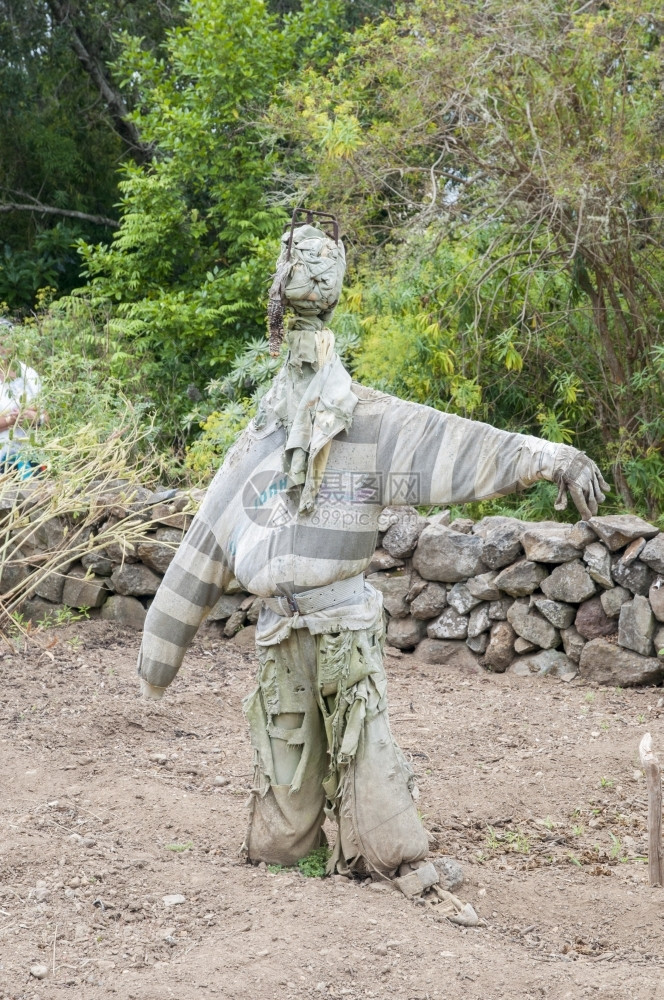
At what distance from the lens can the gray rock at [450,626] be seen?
228 inches

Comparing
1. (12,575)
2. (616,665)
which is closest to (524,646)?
(616,665)

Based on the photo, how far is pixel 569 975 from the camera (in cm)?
276

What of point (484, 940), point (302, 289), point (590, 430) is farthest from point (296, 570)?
point (590, 430)

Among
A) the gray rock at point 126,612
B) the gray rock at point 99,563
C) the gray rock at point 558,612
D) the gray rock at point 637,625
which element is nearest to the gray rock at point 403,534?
the gray rock at point 558,612

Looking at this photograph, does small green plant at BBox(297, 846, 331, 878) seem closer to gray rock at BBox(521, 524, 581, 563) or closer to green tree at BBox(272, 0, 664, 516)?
gray rock at BBox(521, 524, 581, 563)

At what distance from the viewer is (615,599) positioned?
5.32m

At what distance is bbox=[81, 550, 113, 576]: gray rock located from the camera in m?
6.47

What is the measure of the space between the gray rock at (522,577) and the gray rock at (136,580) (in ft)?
6.54

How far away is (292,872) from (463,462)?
1287 mm

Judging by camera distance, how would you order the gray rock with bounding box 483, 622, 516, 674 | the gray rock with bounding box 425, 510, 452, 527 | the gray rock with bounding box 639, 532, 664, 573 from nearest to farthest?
the gray rock with bounding box 639, 532, 664, 573 → the gray rock with bounding box 483, 622, 516, 674 → the gray rock with bounding box 425, 510, 452, 527

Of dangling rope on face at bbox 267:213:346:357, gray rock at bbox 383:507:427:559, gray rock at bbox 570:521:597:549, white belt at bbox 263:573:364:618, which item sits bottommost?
gray rock at bbox 383:507:427:559

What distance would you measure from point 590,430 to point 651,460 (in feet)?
1.71

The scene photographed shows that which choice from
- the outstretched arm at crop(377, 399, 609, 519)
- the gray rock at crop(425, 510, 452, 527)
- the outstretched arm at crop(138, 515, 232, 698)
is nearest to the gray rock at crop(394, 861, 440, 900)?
the outstretched arm at crop(138, 515, 232, 698)

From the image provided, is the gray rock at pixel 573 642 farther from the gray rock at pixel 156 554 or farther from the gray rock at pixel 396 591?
the gray rock at pixel 156 554
